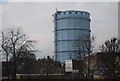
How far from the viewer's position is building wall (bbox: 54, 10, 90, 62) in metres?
74.2

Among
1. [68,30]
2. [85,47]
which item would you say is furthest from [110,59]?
[68,30]

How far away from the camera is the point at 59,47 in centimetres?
7594

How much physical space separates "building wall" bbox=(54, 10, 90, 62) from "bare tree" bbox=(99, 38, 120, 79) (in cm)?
4245

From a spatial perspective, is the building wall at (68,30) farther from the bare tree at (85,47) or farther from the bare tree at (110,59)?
the bare tree at (110,59)

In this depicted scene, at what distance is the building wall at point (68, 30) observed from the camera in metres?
74.2

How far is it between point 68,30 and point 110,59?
150ft

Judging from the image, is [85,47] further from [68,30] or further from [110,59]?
[68,30]

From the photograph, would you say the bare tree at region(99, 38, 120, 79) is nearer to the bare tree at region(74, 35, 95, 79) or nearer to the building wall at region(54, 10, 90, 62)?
the bare tree at region(74, 35, 95, 79)

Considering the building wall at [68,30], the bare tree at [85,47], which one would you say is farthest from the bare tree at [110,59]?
the building wall at [68,30]

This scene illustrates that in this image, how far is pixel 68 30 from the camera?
7488 cm

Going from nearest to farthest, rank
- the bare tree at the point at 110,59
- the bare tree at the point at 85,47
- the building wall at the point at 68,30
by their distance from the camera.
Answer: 1. the bare tree at the point at 110,59
2. the bare tree at the point at 85,47
3. the building wall at the point at 68,30

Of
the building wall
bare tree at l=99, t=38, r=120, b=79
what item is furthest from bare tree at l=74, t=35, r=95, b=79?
the building wall

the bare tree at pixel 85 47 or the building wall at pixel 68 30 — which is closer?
the bare tree at pixel 85 47

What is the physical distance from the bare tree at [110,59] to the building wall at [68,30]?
42.4 m
